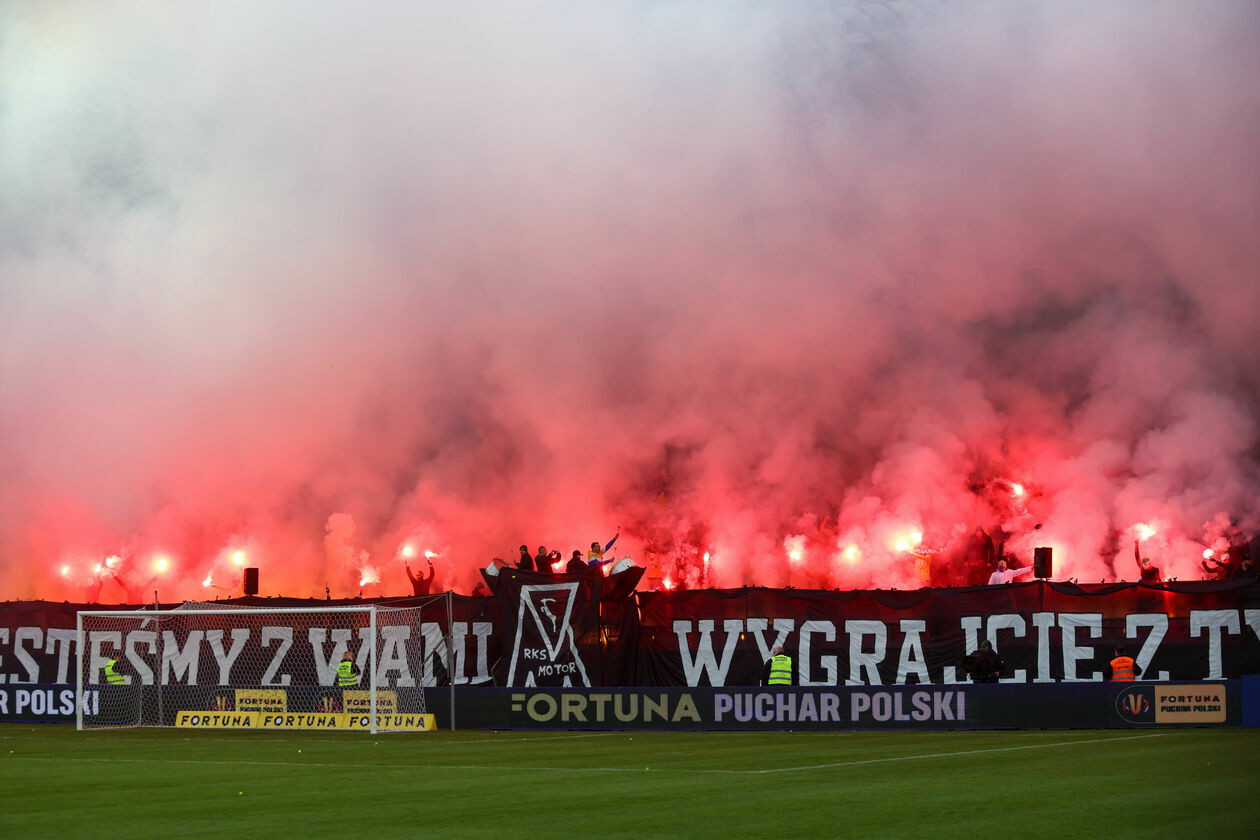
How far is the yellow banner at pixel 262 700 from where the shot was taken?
27.9 metres

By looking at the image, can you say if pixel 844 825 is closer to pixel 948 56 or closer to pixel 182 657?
pixel 182 657

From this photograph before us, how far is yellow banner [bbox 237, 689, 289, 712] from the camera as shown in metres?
27.9

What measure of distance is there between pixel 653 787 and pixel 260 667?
21047 millimetres

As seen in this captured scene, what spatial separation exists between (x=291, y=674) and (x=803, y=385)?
23336 millimetres

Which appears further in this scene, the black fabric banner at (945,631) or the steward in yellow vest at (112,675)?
the steward in yellow vest at (112,675)

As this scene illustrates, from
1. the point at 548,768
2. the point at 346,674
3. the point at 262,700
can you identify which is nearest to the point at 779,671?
the point at 346,674

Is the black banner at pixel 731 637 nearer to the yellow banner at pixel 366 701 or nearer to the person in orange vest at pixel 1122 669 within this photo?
the person in orange vest at pixel 1122 669

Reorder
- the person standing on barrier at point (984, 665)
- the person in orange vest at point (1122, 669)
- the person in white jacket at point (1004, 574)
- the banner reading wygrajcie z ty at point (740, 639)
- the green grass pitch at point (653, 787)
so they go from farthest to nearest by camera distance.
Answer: the person in white jacket at point (1004, 574) < the banner reading wygrajcie z ty at point (740, 639) < the person standing on barrier at point (984, 665) < the person in orange vest at point (1122, 669) < the green grass pitch at point (653, 787)

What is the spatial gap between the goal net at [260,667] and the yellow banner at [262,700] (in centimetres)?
2

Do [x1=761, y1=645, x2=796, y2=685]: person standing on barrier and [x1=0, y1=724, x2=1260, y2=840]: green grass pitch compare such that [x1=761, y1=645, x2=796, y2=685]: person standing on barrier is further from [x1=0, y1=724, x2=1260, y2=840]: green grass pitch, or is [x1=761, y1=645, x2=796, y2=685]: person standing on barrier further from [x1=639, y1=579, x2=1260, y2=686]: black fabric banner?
[x1=0, y1=724, x2=1260, y2=840]: green grass pitch

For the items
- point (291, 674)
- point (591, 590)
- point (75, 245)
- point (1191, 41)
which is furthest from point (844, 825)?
point (75, 245)

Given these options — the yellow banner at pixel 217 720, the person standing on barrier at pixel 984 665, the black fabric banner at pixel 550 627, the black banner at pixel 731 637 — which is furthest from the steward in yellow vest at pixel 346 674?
the person standing on barrier at pixel 984 665

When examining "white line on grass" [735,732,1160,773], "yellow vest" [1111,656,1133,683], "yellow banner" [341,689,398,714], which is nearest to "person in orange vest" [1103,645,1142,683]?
"yellow vest" [1111,656,1133,683]

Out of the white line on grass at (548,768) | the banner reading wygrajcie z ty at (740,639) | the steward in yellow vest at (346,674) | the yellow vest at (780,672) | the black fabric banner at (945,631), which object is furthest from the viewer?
the steward in yellow vest at (346,674)
